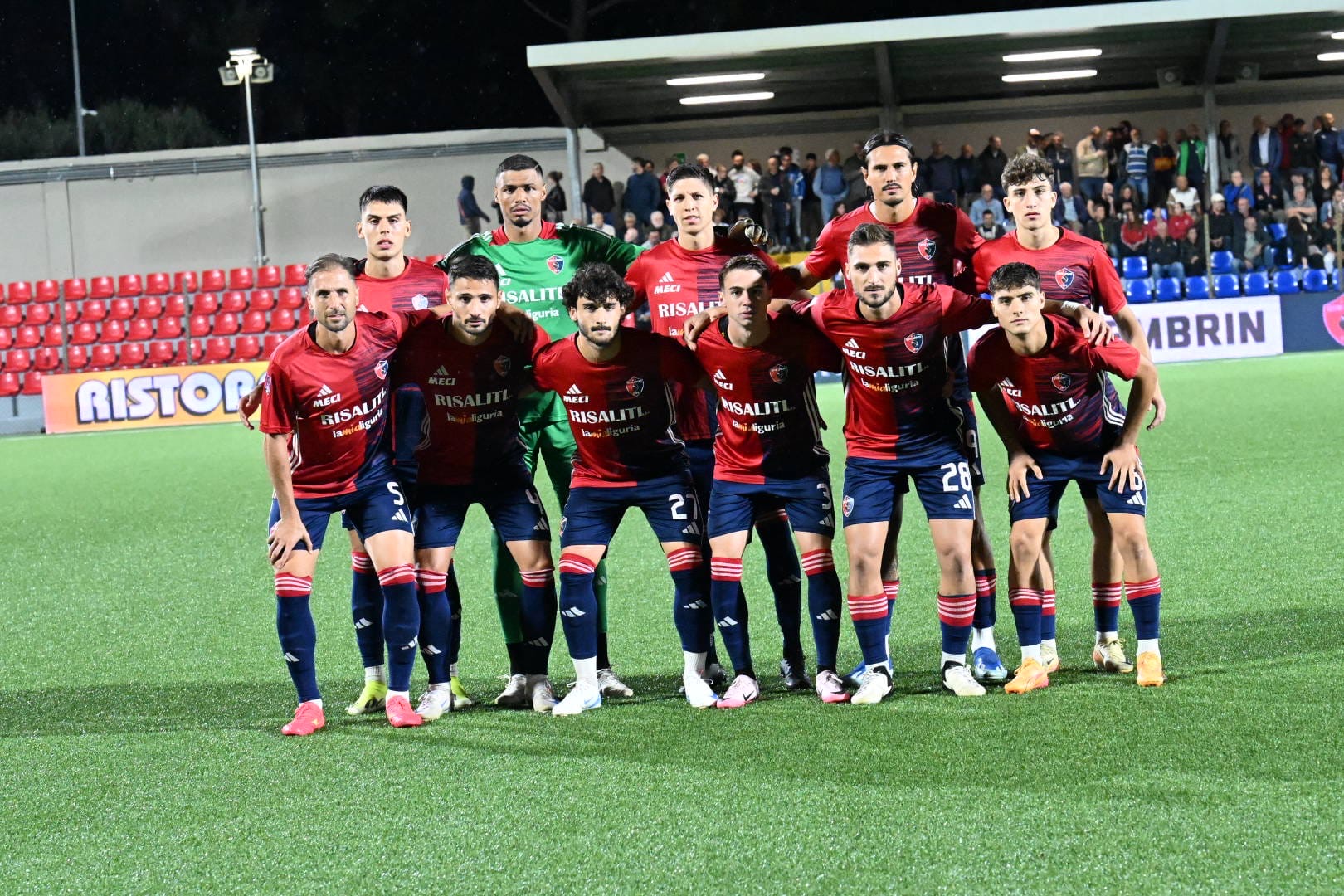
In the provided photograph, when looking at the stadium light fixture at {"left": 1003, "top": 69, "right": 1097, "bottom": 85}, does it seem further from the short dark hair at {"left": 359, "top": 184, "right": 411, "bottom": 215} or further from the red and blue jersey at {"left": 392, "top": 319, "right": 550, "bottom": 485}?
the red and blue jersey at {"left": 392, "top": 319, "right": 550, "bottom": 485}

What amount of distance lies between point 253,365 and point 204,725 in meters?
18.0

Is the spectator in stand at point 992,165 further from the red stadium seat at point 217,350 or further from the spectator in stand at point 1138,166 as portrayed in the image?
the red stadium seat at point 217,350

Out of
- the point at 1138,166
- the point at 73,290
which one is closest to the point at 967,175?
the point at 1138,166

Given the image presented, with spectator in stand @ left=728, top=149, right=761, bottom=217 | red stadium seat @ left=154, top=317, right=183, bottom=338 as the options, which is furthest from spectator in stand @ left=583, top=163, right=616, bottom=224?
red stadium seat @ left=154, top=317, right=183, bottom=338

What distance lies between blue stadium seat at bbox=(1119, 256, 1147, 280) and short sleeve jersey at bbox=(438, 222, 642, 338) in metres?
16.1

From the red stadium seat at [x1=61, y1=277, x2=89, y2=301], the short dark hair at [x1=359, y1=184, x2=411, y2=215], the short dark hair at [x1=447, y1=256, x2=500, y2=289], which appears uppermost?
the red stadium seat at [x1=61, y1=277, x2=89, y2=301]

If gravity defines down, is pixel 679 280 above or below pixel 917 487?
above

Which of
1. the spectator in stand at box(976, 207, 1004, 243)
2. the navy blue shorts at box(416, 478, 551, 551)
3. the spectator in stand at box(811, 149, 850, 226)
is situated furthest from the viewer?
the spectator in stand at box(811, 149, 850, 226)

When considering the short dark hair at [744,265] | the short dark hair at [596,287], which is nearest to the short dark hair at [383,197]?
the short dark hair at [596,287]

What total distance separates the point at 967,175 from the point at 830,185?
7.11ft

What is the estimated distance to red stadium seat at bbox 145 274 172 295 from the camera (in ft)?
88.3

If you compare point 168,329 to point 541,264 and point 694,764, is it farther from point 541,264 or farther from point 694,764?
point 694,764

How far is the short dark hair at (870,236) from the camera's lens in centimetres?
514

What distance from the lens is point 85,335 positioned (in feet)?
85.4
